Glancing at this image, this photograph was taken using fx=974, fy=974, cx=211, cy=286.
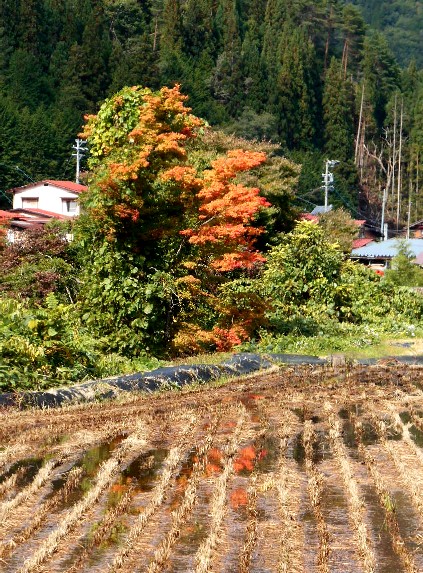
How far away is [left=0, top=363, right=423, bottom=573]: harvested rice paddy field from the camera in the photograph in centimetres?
614

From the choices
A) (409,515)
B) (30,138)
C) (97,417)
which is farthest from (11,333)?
(30,138)

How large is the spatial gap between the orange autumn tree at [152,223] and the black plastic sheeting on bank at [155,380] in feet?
3.85

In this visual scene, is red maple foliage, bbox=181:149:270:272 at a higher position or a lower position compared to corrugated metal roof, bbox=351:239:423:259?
higher

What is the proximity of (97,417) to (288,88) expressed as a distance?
3280 inches

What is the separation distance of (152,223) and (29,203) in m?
40.4

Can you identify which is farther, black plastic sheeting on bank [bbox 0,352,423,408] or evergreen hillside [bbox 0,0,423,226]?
evergreen hillside [bbox 0,0,423,226]

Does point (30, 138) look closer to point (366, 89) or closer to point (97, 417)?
point (366, 89)

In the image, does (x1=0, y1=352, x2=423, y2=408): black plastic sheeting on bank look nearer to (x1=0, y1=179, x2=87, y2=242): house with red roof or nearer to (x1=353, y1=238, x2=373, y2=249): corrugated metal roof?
(x1=0, y1=179, x2=87, y2=242): house with red roof

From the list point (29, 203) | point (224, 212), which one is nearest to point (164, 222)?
point (224, 212)

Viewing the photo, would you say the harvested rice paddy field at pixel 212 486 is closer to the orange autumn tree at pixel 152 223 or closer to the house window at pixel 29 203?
the orange autumn tree at pixel 152 223

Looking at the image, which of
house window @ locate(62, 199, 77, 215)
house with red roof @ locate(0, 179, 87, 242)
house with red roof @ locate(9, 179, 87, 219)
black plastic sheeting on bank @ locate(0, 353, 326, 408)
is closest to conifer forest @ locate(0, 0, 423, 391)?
black plastic sheeting on bank @ locate(0, 353, 326, 408)

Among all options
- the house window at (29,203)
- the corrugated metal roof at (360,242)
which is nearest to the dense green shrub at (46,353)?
the house window at (29,203)

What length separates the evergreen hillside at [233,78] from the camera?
251 feet

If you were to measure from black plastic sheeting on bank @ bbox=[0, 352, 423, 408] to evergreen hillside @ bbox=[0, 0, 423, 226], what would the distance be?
47382 millimetres
